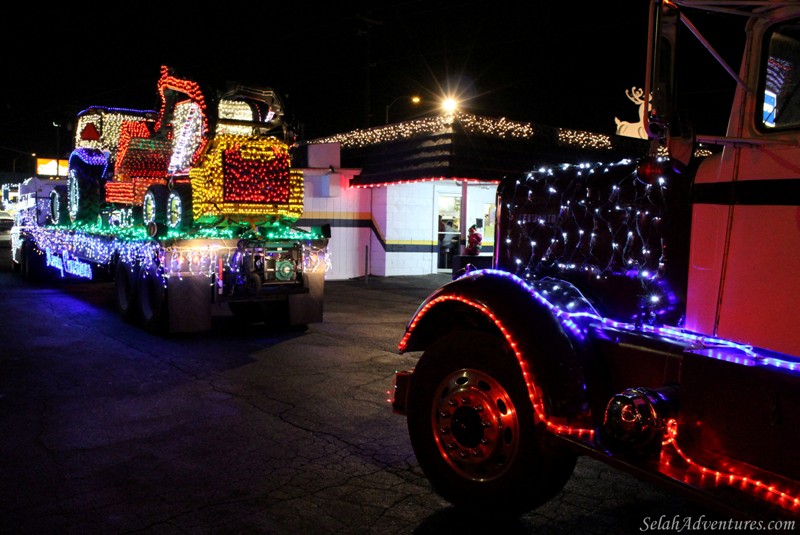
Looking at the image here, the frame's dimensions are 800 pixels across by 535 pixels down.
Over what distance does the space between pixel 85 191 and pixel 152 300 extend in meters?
4.85

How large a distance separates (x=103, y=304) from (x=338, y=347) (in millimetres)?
6190

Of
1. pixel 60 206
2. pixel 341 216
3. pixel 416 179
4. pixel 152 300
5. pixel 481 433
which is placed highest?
pixel 416 179

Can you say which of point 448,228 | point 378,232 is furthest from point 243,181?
point 448,228

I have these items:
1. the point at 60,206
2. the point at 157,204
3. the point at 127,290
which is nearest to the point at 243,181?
the point at 157,204

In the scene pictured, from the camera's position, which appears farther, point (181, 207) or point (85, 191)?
point (85, 191)

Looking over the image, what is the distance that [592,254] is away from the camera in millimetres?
4250

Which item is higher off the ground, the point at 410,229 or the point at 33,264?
the point at 410,229

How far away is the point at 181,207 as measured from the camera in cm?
1040

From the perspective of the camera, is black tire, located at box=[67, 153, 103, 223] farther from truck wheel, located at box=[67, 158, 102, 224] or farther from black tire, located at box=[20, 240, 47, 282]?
black tire, located at box=[20, 240, 47, 282]

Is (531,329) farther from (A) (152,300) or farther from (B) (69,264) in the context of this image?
(B) (69,264)

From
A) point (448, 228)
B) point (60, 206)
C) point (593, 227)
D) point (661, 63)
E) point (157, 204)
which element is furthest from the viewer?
point (448, 228)

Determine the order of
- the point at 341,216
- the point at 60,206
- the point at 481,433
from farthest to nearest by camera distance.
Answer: the point at 341,216 < the point at 60,206 < the point at 481,433

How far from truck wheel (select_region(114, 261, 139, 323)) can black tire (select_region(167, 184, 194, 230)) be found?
0.93 meters

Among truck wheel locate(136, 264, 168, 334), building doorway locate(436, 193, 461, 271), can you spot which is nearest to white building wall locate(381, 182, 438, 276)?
building doorway locate(436, 193, 461, 271)
